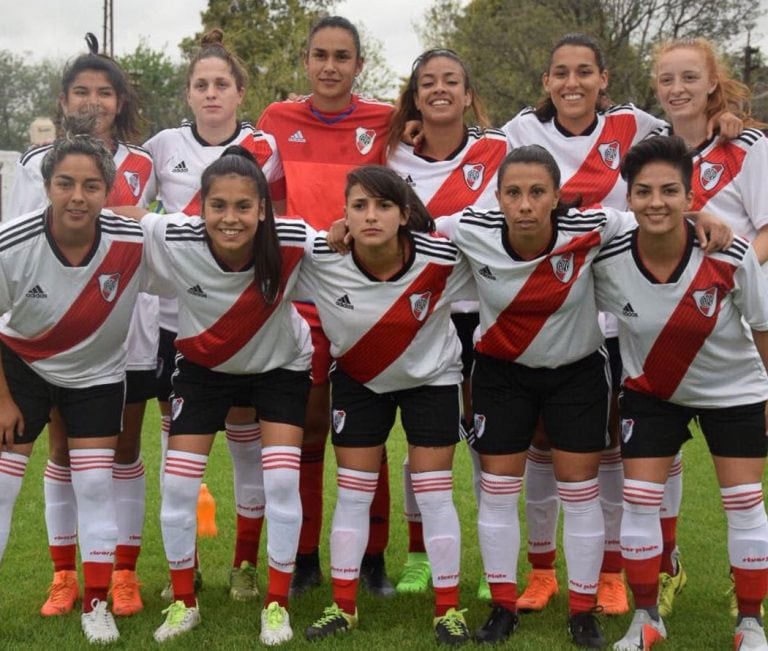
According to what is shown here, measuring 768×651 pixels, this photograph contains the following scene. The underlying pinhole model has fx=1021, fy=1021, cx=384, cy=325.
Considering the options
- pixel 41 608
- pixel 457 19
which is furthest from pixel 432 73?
pixel 457 19

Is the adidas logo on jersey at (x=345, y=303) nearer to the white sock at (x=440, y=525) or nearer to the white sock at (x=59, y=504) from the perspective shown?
the white sock at (x=440, y=525)

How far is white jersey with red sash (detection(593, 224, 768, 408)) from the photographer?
3738 mm

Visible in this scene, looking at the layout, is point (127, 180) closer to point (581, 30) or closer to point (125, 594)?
point (125, 594)

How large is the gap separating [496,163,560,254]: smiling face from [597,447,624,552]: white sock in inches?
44.0

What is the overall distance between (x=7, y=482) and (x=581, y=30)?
81.8 ft

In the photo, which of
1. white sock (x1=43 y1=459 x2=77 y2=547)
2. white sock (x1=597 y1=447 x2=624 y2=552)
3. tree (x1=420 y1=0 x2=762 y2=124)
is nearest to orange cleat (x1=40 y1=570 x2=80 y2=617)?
white sock (x1=43 y1=459 x2=77 y2=547)

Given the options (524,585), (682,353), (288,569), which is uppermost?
(682,353)

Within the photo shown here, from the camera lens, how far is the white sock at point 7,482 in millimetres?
3951

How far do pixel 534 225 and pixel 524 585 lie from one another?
199cm

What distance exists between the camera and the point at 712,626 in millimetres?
4266

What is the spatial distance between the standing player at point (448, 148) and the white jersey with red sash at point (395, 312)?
45 cm

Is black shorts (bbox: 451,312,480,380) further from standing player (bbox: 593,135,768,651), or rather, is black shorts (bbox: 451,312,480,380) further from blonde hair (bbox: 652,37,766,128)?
blonde hair (bbox: 652,37,766,128)

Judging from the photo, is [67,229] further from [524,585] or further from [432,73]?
[524,585]

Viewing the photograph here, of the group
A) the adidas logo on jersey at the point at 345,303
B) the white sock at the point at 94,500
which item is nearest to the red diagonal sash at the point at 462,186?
the adidas logo on jersey at the point at 345,303
